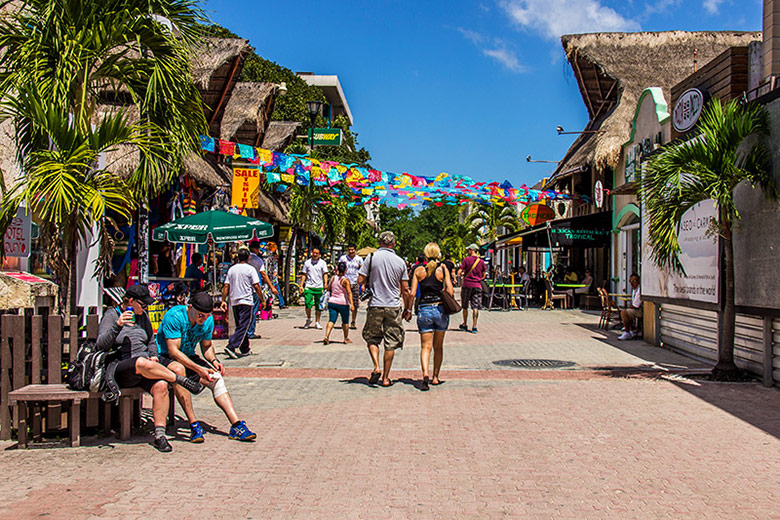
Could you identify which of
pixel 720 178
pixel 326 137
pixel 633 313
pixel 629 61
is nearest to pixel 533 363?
pixel 720 178

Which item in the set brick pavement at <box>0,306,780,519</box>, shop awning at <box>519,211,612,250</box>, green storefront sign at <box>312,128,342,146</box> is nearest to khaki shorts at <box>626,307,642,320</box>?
brick pavement at <box>0,306,780,519</box>

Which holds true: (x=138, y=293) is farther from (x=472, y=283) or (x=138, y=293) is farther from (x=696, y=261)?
(x=472, y=283)

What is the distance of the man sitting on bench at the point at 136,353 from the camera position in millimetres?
5793

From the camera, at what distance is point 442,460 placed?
5.51m

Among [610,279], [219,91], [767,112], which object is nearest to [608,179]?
[610,279]

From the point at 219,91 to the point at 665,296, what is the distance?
1138 centimetres

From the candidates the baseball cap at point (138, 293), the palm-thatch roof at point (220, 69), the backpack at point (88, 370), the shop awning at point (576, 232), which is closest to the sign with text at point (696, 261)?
the baseball cap at point (138, 293)

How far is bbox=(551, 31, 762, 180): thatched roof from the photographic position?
2412 centimetres

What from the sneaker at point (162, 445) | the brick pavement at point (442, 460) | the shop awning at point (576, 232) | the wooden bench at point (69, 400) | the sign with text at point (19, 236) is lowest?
the brick pavement at point (442, 460)

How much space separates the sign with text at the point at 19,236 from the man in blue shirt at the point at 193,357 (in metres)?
4.11

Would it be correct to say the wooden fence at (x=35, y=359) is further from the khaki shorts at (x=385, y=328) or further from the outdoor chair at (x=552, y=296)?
A: the outdoor chair at (x=552, y=296)

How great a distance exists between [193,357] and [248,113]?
15.4m

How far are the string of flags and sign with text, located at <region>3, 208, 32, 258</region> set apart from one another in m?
7.07

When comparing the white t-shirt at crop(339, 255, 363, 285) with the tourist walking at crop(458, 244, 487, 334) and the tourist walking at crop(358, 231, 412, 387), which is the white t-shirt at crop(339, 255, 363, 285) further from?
the tourist walking at crop(358, 231, 412, 387)
